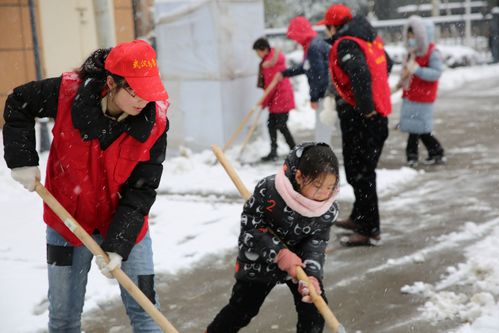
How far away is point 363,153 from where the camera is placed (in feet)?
17.1

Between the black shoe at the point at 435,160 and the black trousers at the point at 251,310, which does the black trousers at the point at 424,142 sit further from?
the black trousers at the point at 251,310

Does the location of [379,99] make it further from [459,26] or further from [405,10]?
[405,10]

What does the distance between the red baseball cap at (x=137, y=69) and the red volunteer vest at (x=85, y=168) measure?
0.64ft

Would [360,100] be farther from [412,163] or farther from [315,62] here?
[412,163]

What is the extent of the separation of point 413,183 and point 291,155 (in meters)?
4.67

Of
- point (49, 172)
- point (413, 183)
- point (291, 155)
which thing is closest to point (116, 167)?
point (49, 172)

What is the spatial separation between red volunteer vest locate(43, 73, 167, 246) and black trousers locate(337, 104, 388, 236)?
103 inches

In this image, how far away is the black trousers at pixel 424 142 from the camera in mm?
8242

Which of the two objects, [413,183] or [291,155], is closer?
[291,155]

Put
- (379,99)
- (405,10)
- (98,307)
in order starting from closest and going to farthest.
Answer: (98,307), (379,99), (405,10)

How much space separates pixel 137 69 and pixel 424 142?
6.27 metres

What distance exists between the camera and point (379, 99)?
5172mm

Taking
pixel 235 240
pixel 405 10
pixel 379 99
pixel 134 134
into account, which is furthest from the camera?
pixel 405 10

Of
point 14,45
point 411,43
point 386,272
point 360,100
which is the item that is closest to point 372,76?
point 360,100
